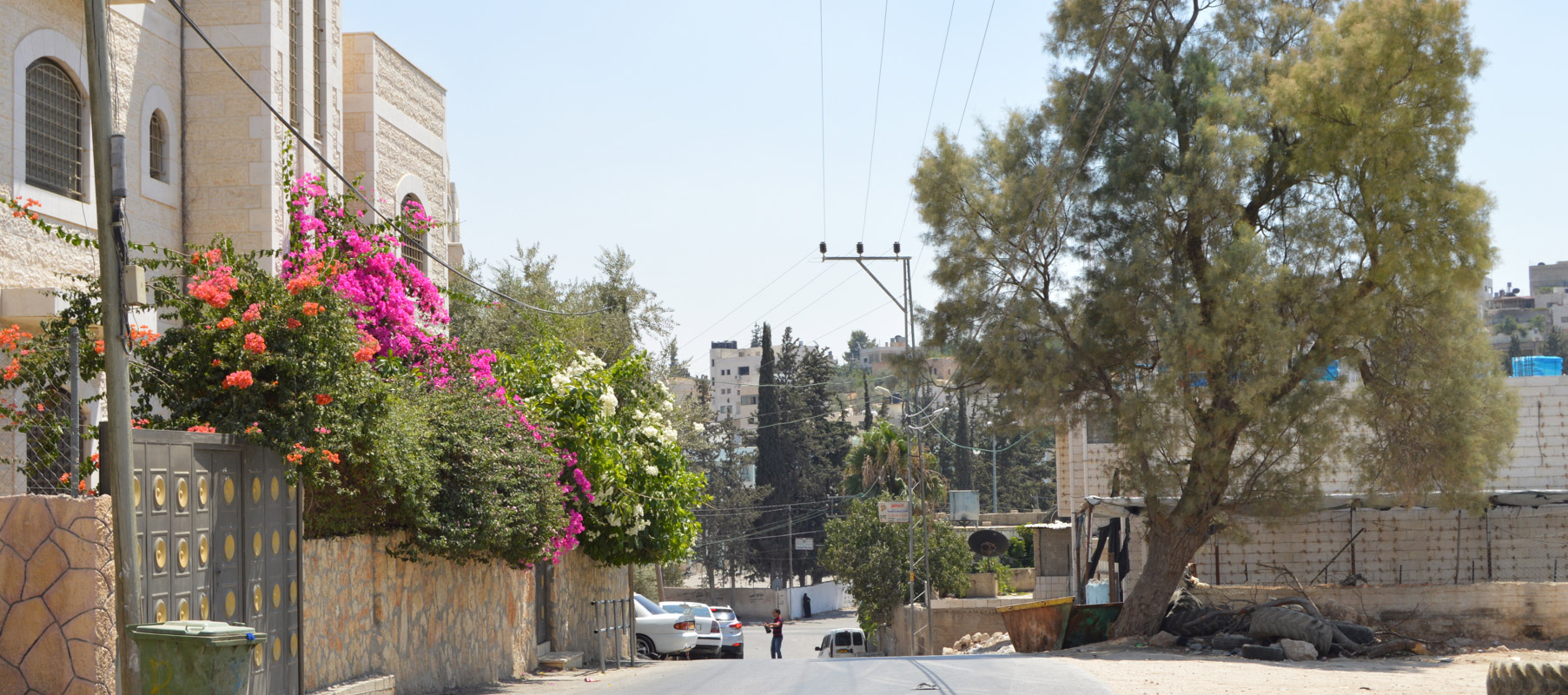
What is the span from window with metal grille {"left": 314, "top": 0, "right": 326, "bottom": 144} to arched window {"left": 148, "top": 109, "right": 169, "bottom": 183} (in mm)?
2246

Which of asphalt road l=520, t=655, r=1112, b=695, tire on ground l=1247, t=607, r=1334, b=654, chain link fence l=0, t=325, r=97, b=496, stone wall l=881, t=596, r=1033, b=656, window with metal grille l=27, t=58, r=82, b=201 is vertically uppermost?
window with metal grille l=27, t=58, r=82, b=201

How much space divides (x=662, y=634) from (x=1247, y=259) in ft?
49.3

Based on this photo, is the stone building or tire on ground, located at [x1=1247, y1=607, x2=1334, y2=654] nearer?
the stone building

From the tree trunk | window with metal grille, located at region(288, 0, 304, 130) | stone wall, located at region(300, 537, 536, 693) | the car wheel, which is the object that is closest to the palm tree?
the car wheel

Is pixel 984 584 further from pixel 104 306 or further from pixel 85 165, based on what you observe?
pixel 104 306

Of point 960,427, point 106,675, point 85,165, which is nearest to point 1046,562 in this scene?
point 85,165

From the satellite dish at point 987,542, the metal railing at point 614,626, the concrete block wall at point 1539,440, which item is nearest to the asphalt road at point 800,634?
the satellite dish at point 987,542

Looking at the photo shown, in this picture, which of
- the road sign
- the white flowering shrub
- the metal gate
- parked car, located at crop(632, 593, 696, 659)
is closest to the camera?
the metal gate

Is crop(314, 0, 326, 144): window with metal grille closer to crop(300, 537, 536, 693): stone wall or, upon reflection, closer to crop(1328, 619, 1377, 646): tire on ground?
crop(300, 537, 536, 693): stone wall

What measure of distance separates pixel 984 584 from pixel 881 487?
40.7 feet

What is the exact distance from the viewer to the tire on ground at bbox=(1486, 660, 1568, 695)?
10.8 meters

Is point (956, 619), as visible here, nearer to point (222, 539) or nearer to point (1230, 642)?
point (1230, 642)

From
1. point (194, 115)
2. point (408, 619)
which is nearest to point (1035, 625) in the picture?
point (408, 619)

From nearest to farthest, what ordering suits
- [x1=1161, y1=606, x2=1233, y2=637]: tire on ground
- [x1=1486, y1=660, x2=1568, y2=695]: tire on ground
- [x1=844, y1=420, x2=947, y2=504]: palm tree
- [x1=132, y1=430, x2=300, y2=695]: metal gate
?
1. [x1=132, y1=430, x2=300, y2=695]: metal gate
2. [x1=1486, y1=660, x2=1568, y2=695]: tire on ground
3. [x1=1161, y1=606, x2=1233, y2=637]: tire on ground
4. [x1=844, y1=420, x2=947, y2=504]: palm tree
